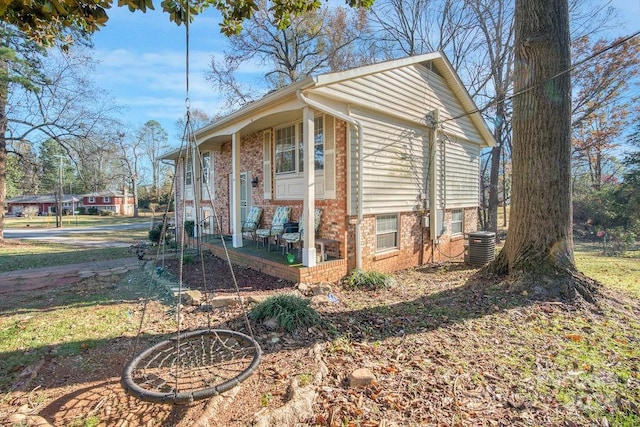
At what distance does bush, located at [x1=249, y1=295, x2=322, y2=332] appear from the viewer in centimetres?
400

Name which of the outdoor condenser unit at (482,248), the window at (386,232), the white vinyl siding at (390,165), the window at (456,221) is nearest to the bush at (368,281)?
the window at (386,232)

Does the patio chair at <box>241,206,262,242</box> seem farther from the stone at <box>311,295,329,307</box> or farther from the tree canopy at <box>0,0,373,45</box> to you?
the tree canopy at <box>0,0,373,45</box>

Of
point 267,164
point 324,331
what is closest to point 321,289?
point 324,331

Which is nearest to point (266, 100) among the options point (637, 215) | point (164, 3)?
point (164, 3)

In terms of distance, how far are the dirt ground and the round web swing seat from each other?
174 mm

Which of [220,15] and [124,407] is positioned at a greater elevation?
[220,15]

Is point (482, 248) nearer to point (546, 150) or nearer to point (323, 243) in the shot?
point (546, 150)

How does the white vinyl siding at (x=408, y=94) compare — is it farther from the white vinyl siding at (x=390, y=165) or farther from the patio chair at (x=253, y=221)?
the patio chair at (x=253, y=221)

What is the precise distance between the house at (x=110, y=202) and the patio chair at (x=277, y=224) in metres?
47.1

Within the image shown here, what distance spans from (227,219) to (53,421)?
30.7ft

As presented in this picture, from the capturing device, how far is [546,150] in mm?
5133

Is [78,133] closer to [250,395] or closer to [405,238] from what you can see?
[405,238]

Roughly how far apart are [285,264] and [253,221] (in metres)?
3.30

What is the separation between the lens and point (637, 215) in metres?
16.4
